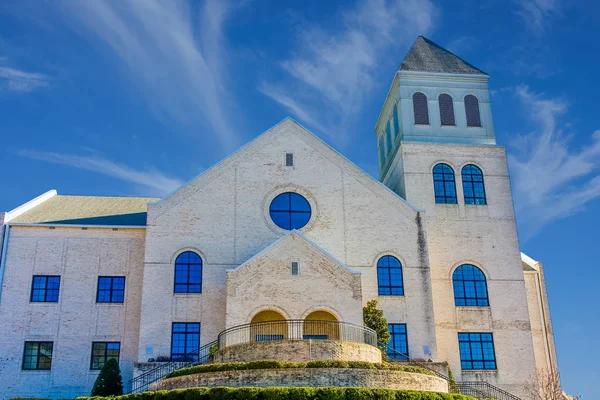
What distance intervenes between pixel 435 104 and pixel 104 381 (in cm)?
2473

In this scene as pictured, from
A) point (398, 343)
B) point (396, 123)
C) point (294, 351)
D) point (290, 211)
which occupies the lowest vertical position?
point (294, 351)

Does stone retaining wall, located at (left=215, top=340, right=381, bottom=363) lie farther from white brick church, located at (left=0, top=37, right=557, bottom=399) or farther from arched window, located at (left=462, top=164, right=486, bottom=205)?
arched window, located at (left=462, top=164, right=486, bottom=205)

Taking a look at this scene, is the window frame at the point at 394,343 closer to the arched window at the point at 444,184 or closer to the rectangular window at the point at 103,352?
the arched window at the point at 444,184

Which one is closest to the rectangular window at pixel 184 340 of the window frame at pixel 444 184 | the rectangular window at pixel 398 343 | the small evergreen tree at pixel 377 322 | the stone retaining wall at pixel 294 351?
the stone retaining wall at pixel 294 351

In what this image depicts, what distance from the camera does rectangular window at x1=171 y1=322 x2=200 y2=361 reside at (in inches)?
1358

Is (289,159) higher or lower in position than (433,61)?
lower

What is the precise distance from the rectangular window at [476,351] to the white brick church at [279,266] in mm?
75

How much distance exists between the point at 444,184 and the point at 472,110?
570 cm

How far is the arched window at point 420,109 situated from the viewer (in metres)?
42.6

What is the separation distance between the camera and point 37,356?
1416 inches

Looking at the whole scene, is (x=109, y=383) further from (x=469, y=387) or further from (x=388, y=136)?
(x=388, y=136)

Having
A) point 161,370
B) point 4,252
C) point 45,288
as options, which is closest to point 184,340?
point 161,370

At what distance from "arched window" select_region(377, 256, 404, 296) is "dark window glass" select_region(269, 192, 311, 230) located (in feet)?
15.3

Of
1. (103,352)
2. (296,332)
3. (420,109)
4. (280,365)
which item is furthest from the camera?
(420,109)
